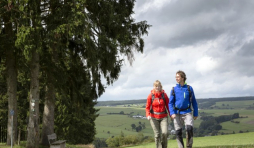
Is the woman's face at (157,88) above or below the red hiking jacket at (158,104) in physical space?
above

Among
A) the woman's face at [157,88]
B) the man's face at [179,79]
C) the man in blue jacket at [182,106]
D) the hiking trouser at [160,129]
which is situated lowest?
the hiking trouser at [160,129]

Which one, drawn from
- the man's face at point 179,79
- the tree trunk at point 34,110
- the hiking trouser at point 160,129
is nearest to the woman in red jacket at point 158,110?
the hiking trouser at point 160,129

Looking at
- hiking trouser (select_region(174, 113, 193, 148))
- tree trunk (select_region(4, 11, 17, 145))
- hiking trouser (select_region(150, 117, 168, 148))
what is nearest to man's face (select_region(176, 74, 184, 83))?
hiking trouser (select_region(174, 113, 193, 148))

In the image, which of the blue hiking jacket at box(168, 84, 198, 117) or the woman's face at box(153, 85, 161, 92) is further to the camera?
the woman's face at box(153, 85, 161, 92)

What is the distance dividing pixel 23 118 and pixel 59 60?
1612 centimetres

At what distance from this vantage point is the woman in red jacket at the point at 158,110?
7.27m

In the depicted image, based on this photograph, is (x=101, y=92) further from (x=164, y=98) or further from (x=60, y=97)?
(x=60, y=97)

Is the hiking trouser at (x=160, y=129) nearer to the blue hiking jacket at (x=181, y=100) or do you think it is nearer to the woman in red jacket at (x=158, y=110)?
the woman in red jacket at (x=158, y=110)

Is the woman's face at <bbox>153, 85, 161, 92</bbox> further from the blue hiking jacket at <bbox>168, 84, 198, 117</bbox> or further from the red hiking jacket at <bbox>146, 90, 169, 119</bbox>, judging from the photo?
the blue hiking jacket at <bbox>168, 84, 198, 117</bbox>

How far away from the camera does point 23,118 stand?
28.5 m

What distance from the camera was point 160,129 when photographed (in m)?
7.51

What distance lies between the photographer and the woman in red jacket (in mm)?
7270

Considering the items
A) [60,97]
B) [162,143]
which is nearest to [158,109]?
[162,143]

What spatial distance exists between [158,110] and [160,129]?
1.93ft
